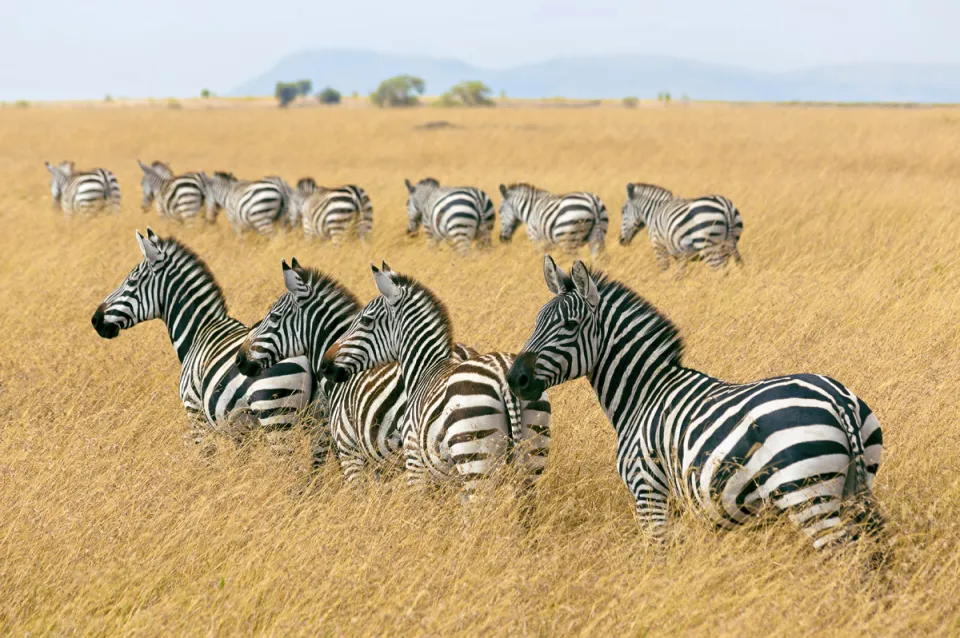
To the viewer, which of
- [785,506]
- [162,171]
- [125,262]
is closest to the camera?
[785,506]

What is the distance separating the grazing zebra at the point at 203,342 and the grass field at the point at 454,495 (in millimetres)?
279

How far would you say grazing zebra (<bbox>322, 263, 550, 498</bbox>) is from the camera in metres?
4.58

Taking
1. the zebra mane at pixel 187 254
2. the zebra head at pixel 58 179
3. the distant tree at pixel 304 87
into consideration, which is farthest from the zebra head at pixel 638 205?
the distant tree at pixel 304 87

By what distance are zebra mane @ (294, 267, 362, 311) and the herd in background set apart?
0.05 ft

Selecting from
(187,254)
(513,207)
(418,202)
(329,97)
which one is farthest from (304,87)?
(187,254)

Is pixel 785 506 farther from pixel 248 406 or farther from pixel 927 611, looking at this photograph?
pixel 248 406

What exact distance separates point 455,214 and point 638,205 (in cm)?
266

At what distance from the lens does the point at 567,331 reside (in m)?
4.61

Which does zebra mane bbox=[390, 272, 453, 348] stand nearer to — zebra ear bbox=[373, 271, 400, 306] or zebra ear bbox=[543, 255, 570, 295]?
zebra ear bbox=[373, 271, 400, 306]

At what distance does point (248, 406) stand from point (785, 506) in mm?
3381

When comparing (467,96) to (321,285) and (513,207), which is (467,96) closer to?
(513,207)

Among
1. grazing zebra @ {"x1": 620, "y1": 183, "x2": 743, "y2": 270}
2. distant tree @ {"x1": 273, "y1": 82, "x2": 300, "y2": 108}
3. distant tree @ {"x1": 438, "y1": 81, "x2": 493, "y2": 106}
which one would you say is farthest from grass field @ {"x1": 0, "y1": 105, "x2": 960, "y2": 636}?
distant tree @ {"x1": 273, "y1": 82, "x2": 300, "y2": 108}

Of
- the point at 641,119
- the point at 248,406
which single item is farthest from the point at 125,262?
the point at 641,119

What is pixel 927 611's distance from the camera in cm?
378
